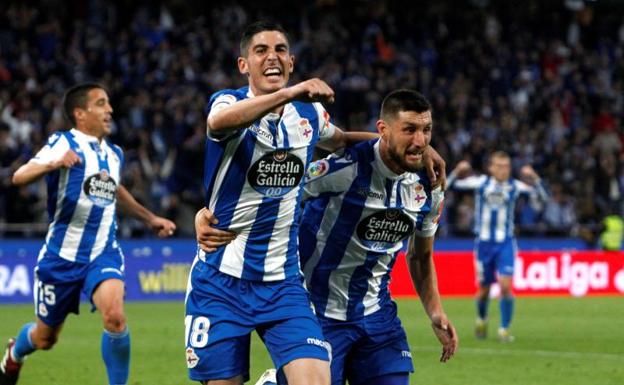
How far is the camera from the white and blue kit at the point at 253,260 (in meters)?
5.70

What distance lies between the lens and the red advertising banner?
2077 cm

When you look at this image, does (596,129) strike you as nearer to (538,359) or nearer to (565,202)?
(565,202)

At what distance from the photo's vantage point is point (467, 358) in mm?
12305

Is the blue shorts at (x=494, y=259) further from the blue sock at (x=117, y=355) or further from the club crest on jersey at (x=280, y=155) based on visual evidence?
the club crest on jersey at (x=280, y=155)

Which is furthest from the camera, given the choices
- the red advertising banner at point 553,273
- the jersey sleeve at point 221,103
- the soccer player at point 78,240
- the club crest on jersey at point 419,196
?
the red advertising banner at point 553,273

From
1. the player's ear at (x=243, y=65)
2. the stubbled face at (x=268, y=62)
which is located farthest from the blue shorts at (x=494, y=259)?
the stubbled face at (x=268, y=62)

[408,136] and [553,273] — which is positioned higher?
[408,136]

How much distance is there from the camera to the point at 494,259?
50.2 feet

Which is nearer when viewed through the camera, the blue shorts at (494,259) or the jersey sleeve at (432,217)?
the jersey sleeve at (432,217)

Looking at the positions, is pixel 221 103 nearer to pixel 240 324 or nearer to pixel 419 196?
pixel 240 324

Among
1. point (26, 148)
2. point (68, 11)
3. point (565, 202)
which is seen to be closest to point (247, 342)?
point (26, 148)

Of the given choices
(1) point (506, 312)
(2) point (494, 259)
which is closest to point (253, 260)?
(1) point (506, 312)

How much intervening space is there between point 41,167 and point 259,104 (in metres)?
3.76

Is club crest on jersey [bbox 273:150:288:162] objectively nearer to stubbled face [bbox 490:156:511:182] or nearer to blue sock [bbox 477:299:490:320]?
blue sock [bbox 477:299:490:320]
